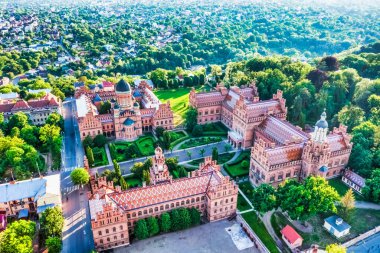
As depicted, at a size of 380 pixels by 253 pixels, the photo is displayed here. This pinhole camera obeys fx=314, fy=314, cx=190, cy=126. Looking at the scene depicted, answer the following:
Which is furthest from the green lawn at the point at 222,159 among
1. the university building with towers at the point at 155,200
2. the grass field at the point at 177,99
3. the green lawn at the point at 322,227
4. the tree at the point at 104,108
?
the tree at the point at 104,108

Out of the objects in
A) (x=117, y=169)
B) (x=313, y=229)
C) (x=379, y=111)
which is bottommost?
(x=313, y=229)

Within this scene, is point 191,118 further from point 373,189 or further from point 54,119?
point 373,189

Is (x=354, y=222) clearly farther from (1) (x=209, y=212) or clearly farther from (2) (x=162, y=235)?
(2) (x=162, y=235)

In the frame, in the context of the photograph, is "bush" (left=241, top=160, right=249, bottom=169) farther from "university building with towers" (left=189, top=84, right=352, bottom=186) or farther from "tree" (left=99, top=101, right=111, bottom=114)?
"tree" (left=99, top=101, right=111, bottom=114)

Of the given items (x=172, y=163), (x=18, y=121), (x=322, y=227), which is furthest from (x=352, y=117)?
(x=18, y=121)

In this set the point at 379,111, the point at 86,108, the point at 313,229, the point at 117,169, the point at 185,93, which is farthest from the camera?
the point at 185,93

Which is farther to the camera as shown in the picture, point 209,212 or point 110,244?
point 209,212

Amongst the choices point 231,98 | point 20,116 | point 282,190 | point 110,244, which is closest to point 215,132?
point 231,98
